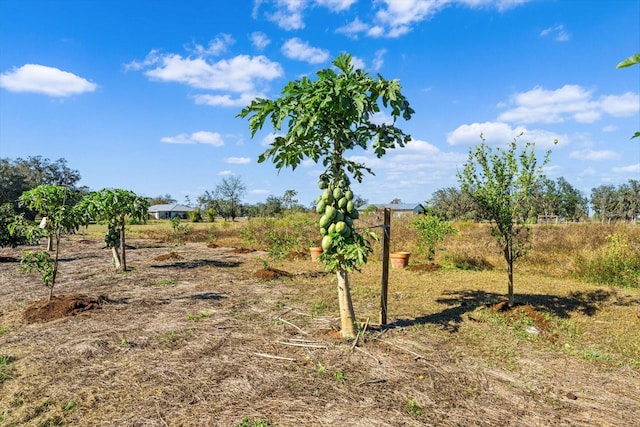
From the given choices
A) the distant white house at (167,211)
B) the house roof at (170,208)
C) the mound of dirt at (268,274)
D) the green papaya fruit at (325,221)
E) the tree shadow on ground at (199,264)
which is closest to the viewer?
the green papaya fruit at (325,221)

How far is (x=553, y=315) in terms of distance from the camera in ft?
27.7

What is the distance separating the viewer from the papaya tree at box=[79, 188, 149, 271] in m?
12.5

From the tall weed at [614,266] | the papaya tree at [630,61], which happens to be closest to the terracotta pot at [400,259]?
the tall weed at [614,266]

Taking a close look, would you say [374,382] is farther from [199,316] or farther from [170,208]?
[170,208]

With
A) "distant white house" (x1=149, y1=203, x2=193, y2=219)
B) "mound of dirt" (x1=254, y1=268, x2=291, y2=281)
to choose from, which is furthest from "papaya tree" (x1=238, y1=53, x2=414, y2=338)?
"distant white house" (x1=149, y1=203, x2=193, y2=219)

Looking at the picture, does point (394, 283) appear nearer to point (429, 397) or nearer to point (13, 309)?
point (429, 397)

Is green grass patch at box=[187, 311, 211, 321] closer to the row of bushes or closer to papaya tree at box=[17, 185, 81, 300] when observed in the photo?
papaya tree at box=[17, 185, 81, 300]

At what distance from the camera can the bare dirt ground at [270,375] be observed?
4246 mm

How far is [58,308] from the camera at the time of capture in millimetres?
8320

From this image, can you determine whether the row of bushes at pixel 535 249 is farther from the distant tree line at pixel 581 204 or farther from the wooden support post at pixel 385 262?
the distant tree line at pixel 581 204

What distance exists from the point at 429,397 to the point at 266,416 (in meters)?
2.07

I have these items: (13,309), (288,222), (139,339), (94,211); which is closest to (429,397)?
(139,339)

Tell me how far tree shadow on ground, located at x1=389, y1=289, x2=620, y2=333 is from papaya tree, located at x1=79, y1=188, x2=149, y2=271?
1071cm

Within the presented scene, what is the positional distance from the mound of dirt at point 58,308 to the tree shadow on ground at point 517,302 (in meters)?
7.14
